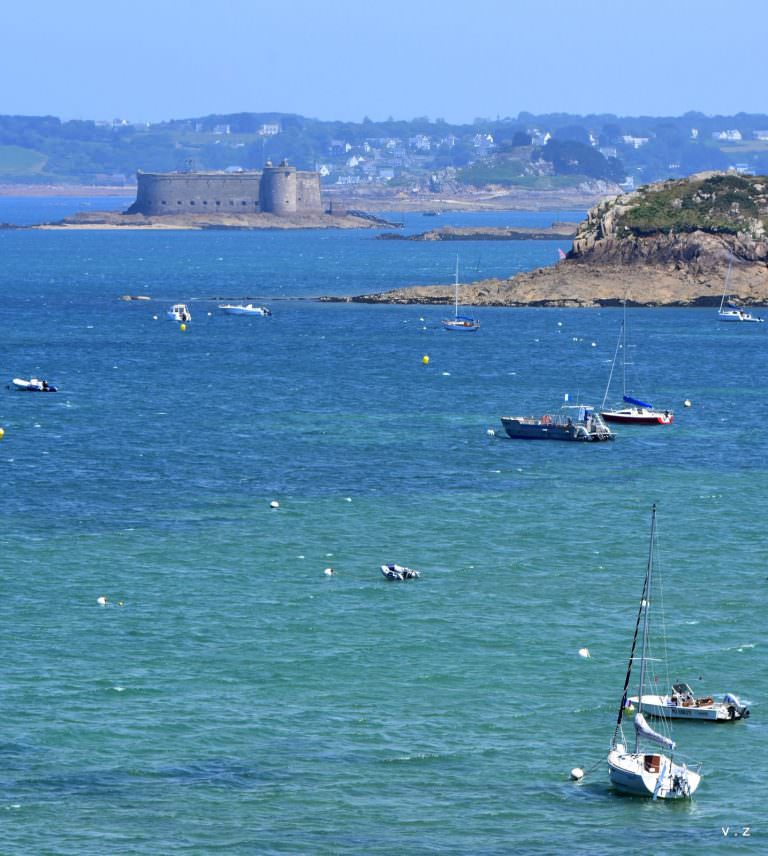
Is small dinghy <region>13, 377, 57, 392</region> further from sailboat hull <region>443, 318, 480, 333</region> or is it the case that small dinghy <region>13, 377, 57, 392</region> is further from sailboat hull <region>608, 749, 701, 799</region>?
sailboat hull <region>608, 749, 701, 799</region>

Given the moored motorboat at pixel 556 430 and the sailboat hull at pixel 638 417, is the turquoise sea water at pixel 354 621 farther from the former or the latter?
the sailboat hull at pixel 638 417

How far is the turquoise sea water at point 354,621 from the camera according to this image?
4716 centimetres

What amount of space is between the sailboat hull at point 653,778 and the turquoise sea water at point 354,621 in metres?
0.38

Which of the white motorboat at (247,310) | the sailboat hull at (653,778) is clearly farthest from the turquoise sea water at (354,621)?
the white motorboat at (247,310)

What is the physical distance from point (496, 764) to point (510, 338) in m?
122

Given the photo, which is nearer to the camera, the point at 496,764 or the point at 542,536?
the point at 496,764

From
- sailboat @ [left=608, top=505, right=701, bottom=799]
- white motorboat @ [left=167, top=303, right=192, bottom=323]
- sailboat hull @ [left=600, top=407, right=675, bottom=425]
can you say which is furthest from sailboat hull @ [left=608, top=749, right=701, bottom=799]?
white motorboat @ [left=167, top=303, right=192, bottom=323]

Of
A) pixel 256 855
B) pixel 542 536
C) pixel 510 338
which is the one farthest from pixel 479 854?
pixel 510 338

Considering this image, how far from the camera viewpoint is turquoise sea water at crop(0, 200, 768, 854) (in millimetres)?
47156

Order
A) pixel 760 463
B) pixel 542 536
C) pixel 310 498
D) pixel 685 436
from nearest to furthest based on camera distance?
→ 1. pixel 542 536
2. pixel 310 498
3. pixel 760 463
4. pixel 685 436

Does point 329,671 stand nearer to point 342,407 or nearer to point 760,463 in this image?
point 760,463

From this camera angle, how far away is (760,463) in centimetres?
9925

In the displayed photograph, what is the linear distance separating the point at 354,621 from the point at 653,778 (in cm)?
1843

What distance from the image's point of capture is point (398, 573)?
229ft
